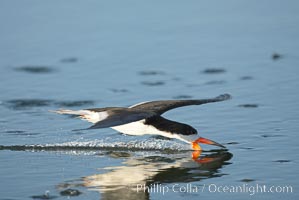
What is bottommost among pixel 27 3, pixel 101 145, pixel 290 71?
pixel 101 145

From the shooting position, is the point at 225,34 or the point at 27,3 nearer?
the point at 225,34

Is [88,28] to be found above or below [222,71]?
above

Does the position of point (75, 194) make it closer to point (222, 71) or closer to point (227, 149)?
point (227, 149)

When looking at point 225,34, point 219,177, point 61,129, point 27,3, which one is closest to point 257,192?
point 219,177

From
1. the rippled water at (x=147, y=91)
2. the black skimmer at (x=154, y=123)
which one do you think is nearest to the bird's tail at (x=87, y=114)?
the black skimmer at (x=154, y=123)

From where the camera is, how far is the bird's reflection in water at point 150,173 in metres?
8.70

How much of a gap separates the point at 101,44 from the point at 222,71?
8.18 feet

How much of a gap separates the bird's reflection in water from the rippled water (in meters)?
0.01

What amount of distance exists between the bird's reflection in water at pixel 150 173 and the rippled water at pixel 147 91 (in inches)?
0.5

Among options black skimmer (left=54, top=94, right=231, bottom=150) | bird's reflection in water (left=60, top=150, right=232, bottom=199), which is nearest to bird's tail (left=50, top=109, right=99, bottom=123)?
black skimmer (left=54, top=94, right=231, bottom=150)

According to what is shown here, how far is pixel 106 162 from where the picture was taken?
9.75 m

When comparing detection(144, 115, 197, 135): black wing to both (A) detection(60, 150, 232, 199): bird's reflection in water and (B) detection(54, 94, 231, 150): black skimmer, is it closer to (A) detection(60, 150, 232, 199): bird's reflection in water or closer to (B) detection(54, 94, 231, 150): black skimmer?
(B) detection(54, 94, 231, 150): black skimmer

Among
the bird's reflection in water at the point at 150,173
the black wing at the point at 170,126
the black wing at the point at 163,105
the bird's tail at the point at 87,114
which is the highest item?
the black wing at the point at 163,105

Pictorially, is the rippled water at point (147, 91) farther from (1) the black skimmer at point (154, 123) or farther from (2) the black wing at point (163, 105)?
(2) the black wing at point (163, 105)
